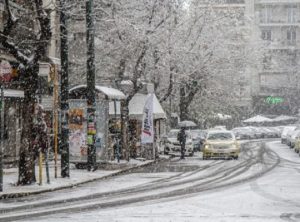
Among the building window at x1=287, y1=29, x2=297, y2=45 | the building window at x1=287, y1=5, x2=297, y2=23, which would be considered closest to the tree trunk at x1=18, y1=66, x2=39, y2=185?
the building window at x1=287, y1=29, x2=297, y2=45

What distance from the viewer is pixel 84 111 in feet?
96.4

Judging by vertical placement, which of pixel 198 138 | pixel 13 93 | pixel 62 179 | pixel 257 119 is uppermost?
pixel 13 93

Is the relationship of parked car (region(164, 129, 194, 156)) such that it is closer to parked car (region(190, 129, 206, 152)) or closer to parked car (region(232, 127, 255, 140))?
parked car (region(190, 129, 206, 152))

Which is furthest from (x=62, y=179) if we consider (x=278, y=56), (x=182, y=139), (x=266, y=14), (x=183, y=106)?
(x=266, y=14)

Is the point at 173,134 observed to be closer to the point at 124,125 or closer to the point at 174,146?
the point at 174,146

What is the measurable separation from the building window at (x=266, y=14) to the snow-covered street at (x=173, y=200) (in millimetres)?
75752

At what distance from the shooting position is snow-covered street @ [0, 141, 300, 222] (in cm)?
1438

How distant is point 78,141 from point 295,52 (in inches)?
2817

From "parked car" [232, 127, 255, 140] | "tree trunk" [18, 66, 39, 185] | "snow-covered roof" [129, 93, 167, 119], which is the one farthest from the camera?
"parked car" [232, 127, 255, 140]

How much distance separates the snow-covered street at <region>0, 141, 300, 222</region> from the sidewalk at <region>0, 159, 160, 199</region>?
474 millimetres

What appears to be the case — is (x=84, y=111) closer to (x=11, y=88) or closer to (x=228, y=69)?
(x=11, y=88)

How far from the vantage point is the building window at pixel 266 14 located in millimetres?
100375

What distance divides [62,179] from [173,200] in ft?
25.8

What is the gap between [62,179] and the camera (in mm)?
24531
